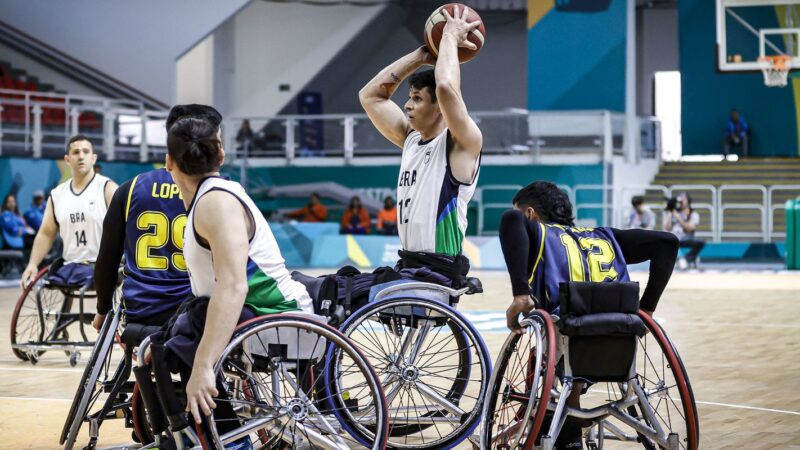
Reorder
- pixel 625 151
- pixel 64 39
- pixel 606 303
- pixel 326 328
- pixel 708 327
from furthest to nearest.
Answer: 1. pixel 64 39
2. pixel 625 151
3. pixel 708 327
4. pixel 606 303
5. pixel 326 328

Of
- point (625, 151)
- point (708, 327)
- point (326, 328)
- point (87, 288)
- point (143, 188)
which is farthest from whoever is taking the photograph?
point (625, 151)

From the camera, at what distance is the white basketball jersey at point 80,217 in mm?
8836

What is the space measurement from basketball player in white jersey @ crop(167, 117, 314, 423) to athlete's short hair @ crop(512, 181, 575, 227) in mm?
1066

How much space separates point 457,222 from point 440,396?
2.67ft

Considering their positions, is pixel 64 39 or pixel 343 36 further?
pixel 343 36

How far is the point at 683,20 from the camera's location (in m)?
32.0

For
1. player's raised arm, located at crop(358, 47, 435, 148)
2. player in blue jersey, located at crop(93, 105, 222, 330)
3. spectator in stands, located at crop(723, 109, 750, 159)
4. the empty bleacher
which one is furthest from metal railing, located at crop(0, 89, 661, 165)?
player in blue jersey, located at crop(93, 105, 222, 330)

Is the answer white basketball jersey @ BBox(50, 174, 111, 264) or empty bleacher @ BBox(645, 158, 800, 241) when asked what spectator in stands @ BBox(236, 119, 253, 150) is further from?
white basketball jersey @ BBox(50, 174, 111, 264)

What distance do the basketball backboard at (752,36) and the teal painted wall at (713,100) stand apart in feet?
28.0

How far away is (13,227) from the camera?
17.0 m

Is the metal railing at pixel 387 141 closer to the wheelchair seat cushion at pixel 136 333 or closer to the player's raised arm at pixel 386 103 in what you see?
the player's raised arm at pixel 386 103

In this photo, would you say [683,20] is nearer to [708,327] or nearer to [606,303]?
[708,327]

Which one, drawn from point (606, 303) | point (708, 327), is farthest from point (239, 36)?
point (606, 303)

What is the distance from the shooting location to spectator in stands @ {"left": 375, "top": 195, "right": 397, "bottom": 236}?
20.8 meters
